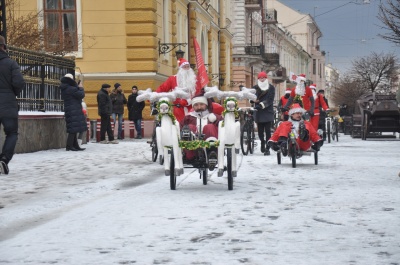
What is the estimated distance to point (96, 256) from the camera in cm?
536

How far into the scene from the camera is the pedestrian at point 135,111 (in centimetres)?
2517

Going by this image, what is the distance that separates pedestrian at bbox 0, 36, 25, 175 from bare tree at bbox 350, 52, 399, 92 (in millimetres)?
66623

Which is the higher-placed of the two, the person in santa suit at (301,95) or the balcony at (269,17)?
the balcony at (269,17)

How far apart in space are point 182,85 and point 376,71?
6890 cm

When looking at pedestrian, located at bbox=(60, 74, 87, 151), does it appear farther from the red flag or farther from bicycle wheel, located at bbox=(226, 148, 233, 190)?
bicycle wheel, located at bbox=(226, 148, 233, 190)

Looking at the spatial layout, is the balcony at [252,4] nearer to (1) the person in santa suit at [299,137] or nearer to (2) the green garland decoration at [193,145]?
(1) the person in santa suit at [299,137]

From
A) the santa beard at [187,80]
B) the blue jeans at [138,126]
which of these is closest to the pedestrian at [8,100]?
the santa beard at [187,80]

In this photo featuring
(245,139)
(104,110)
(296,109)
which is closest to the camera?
(296,109)

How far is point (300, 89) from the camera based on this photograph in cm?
1530

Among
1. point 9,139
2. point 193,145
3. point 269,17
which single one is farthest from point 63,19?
point 269,17

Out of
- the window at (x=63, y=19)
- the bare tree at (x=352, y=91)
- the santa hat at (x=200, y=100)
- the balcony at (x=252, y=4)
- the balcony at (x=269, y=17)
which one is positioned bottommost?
the santa hat at (x=200, y=100)

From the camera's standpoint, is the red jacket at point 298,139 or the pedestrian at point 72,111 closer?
the red jacket at point 298,139

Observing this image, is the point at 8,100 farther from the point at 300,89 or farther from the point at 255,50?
the point at 255,50

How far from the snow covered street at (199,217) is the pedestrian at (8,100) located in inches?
13.1
